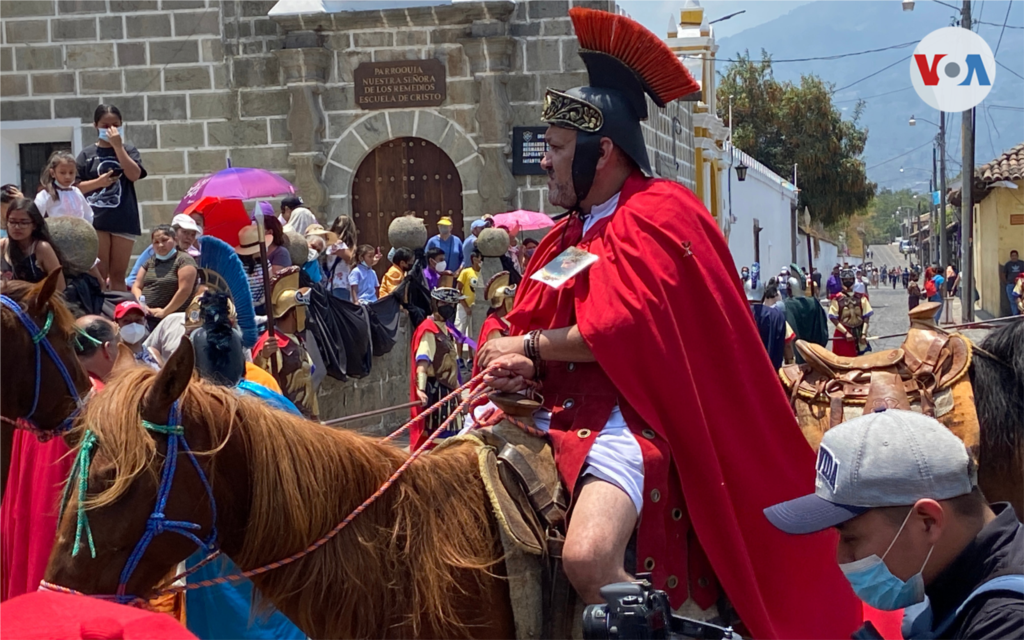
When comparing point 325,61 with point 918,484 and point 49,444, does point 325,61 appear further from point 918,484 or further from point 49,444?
point 918,484

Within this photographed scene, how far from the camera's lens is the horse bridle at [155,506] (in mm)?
2875

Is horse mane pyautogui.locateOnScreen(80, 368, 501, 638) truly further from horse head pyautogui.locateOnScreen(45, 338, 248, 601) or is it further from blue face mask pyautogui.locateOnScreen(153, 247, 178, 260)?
blue face mask pyautogui.locateOnScreen(153, 247, 178, 260)

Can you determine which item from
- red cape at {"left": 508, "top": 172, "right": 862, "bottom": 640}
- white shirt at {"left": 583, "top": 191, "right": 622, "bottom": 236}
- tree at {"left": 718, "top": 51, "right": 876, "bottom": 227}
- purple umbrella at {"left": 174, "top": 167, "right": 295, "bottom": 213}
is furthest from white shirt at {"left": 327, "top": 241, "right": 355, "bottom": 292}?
tree at {"left": 718, "top": 51, "right": 876, "bottom": 227}

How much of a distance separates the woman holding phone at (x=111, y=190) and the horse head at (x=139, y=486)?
22.5 ft

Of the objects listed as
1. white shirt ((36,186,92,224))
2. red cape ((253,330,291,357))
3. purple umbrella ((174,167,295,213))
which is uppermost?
purple umbrella ((174,167,295,213))

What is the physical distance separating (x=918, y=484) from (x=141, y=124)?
16.2m

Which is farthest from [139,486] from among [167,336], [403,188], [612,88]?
[403,188]

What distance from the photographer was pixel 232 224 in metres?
9.57

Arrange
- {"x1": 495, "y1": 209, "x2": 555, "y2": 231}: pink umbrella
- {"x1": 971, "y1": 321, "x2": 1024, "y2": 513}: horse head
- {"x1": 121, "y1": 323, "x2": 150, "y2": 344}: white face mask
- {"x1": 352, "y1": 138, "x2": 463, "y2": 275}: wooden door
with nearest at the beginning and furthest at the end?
1. {"x1": 971, "y1": 321, "x2": 1024, "y2": 513}: horse head
2. {"x1": 121, "y1": 323, "x2": 150, "y2": 344}: white face mask
3. {"x1": 495, "y1": 209, "x2": 555, "y2": 231}: pink umbrella
4. {"x1": 352, "y1": 138, "x2": 463, "y2": 275}: wooden door

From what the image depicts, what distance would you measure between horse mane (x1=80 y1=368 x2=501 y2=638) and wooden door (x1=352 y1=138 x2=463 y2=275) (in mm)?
13275

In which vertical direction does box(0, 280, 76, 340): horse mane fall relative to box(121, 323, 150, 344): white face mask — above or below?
above

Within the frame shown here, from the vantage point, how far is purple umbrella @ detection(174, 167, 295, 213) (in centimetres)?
1134

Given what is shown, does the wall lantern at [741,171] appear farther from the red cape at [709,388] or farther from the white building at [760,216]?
the red cape at [709,388]

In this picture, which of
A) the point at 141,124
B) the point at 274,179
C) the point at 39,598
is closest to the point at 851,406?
the point at 39,598
